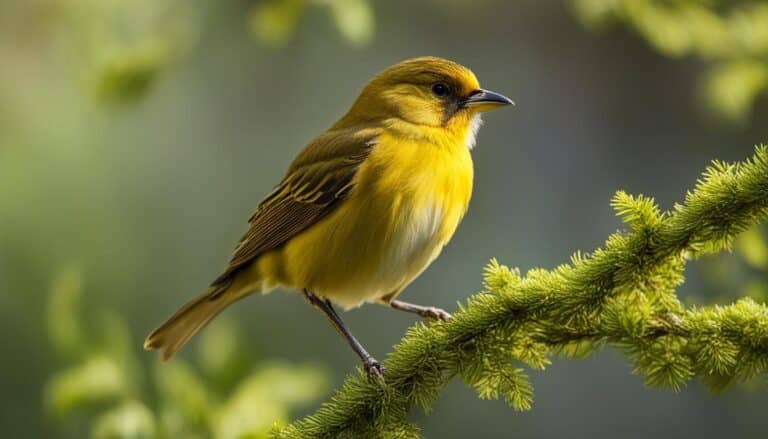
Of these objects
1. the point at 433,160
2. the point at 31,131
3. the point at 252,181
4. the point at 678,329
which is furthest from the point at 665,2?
the point at 31,131

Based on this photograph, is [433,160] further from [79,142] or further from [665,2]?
[79,142]

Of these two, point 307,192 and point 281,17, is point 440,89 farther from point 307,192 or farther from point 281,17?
point 281,17

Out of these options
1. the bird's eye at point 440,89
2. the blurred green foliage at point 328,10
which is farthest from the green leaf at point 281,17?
the bird's eye at point 440,89

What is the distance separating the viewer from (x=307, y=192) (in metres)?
4.00

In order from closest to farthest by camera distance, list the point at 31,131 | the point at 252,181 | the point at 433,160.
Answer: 1. the point at 433,160
2. the point at 31,131
3. the point at 252,181

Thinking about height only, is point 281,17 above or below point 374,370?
above

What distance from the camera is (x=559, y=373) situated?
21.6 ft

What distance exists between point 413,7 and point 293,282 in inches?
143

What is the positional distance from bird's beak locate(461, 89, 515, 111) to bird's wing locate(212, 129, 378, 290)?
1.38 feet

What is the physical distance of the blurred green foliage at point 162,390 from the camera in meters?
3.66

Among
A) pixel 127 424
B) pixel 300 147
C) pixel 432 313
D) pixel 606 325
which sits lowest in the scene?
pixel 606 325

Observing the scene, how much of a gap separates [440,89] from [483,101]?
0.64 feet

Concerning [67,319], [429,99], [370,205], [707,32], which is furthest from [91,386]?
[707,32]

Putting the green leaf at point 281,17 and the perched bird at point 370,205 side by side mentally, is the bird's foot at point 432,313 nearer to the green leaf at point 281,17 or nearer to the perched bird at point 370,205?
the perched bird at point 370,205
